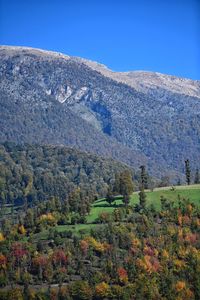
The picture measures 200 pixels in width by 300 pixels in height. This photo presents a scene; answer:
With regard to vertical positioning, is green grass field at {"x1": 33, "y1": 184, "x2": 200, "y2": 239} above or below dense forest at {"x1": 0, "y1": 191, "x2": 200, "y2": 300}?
above

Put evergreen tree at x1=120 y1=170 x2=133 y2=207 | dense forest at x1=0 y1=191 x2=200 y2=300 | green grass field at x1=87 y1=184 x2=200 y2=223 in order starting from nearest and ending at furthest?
dense forest at x1=0 y1=191 x2=200 y2=300 → green grass field at x1=87 y1=184 x2=200 y2=223 → evergreen tree at x1=120 y1=170 x2=133 y2=207

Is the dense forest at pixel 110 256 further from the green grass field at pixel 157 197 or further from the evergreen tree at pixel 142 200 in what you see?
the green grass field at pixel 157 197

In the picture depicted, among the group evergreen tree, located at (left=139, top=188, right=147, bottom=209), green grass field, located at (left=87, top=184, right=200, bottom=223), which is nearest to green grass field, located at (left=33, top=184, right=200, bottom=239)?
green grass field, located at (left=87, top=184, right=200, bottom=223)

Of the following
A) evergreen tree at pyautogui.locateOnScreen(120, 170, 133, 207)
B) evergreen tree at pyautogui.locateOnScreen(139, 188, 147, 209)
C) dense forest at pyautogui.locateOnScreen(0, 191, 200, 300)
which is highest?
evergreen tree at pyautogui.locateOnScreen(120, 170, 133, 207)

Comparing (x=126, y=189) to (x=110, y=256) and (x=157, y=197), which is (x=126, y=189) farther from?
(x=110, y=256)

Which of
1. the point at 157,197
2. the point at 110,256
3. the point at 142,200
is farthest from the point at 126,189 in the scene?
the point at 110,256

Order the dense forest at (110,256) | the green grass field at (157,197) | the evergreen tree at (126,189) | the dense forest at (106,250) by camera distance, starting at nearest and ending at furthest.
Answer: the dense forest at (110,256)
the dense forest at (106,250)
the green grass field at (157,197)
the evergreen tree at (126,189)

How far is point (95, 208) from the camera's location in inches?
7338

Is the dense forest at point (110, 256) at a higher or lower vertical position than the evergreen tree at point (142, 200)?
lower

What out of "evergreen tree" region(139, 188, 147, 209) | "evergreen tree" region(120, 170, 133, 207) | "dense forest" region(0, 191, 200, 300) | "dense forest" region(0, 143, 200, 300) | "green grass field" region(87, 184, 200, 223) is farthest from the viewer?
"evergreen tree" region(120, 170, 133, 207)

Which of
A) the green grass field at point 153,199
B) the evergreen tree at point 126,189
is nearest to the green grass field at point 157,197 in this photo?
the green grass field at point 153,199

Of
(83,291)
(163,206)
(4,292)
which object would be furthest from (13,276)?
(163,206)

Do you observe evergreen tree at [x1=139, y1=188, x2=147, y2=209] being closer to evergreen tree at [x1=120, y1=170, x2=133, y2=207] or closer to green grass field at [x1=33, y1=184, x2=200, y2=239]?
green grass field at [x1=33, y1=184, x2=200, y2=239]

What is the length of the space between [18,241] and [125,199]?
1451 inches
